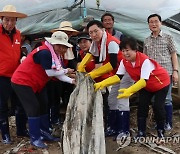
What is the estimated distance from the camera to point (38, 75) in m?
4.37

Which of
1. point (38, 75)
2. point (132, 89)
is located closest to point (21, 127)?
point (38, 75)

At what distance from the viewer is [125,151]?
173 inches

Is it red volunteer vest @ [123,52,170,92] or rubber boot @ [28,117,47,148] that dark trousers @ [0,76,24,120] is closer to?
rubber boot @ [28,117,47,148]

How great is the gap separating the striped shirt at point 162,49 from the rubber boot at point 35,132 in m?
1.76

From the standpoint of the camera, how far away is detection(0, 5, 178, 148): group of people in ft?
13.8

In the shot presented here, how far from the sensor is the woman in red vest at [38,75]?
4.18m

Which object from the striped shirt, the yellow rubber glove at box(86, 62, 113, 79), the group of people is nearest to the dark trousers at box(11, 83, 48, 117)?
the group of people

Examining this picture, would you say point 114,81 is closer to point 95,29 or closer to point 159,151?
point 95,29

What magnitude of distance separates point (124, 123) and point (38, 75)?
1241 millimetres

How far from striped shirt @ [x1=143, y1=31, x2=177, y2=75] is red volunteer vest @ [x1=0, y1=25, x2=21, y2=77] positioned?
177 cm

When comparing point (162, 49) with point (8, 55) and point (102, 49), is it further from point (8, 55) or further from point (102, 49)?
point (8, 55)

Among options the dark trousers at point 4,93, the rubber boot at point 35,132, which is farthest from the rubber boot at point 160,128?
the dark trousers at point 4,93

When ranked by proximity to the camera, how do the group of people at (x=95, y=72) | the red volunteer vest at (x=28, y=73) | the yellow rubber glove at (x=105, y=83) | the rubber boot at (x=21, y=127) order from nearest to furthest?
the yellow rubber glove at (x=105, y=83) < the group of people at (x=95, y=72) < the red volunteer vest at (x=28, y=73) < the rubber boot at (x=21, y=127)

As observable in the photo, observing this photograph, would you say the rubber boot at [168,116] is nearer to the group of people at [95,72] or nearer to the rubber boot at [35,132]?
the group of people at [95,72]
